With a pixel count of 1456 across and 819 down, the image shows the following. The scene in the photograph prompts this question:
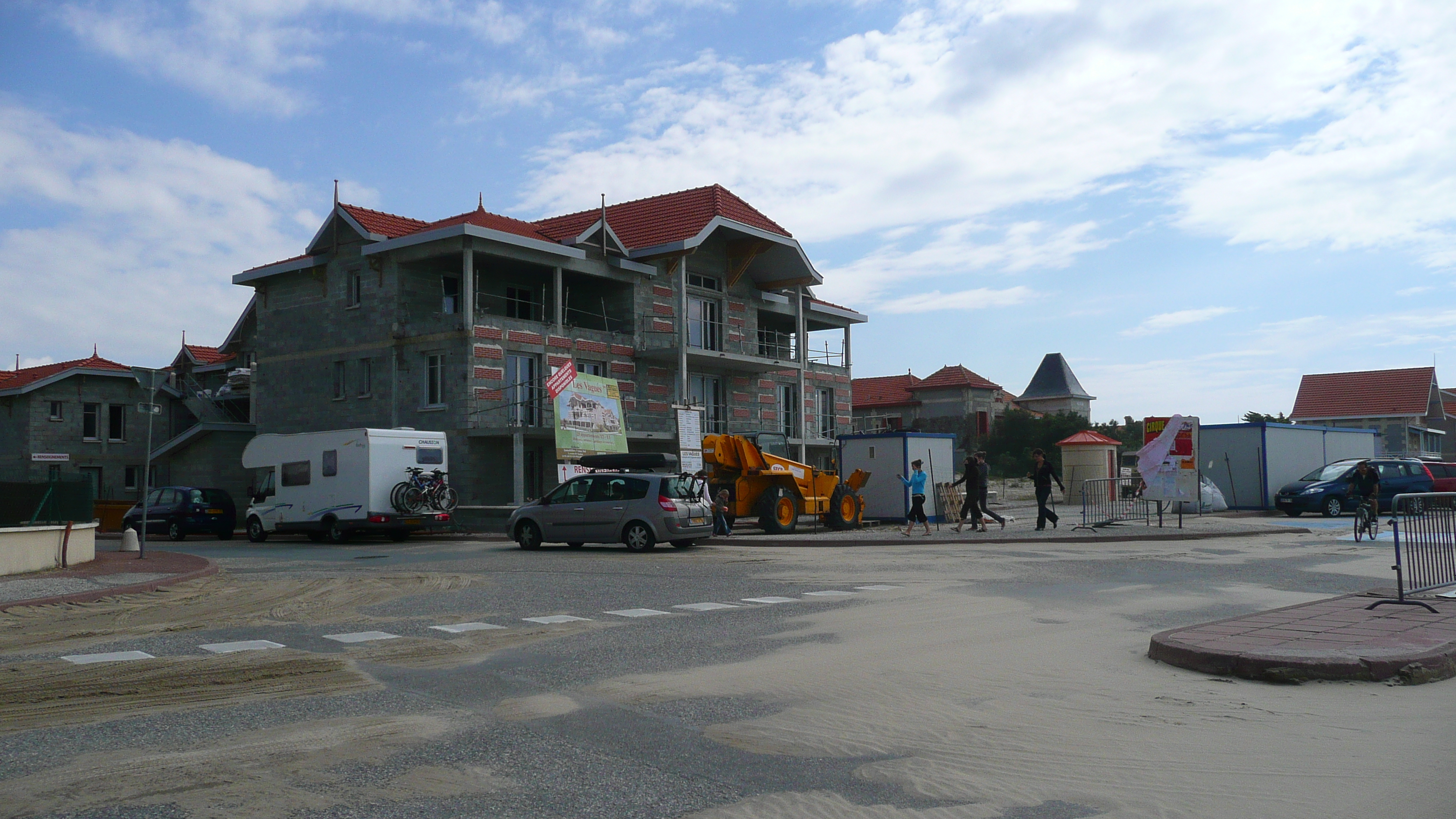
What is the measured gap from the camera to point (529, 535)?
21.8 metres

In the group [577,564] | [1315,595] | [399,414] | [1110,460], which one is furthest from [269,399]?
[1315,595]

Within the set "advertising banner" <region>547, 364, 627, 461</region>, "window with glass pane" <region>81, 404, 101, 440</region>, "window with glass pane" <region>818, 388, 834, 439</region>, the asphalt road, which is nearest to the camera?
the asphalt road

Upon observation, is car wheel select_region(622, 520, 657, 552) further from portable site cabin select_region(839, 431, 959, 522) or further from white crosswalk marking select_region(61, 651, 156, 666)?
white crosswalk marking select_region(61, 651, 156, 666)

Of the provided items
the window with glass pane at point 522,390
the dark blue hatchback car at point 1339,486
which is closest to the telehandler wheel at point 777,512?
A: the window with glass pane at point 522,390

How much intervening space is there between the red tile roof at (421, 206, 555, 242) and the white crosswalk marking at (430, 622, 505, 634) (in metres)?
23.8

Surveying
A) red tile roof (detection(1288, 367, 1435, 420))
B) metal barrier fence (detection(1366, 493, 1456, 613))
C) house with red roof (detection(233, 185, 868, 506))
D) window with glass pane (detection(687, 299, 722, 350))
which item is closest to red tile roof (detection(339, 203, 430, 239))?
house with red roof (detection(233, 185, 868, 506))

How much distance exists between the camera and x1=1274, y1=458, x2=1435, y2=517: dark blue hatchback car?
97.5ft

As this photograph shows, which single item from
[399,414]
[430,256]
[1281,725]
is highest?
[430,256]

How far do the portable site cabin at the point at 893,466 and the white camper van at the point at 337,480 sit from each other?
34.1 feet

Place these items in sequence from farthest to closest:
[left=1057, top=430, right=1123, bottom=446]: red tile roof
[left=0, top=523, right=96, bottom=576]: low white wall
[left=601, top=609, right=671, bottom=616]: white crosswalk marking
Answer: [left=1057, top=430, right=1123, bottom=446]: red tile roof → [left=0, top=523, right=96, bottom=576]: low white wall → [left=601, top=609, right=671, bottom=616]: white crosswalk marking

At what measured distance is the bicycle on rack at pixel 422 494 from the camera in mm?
25359

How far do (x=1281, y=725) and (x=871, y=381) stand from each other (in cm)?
8041

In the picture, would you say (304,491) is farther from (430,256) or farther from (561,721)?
(561,721)

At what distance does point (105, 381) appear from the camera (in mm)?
45125
